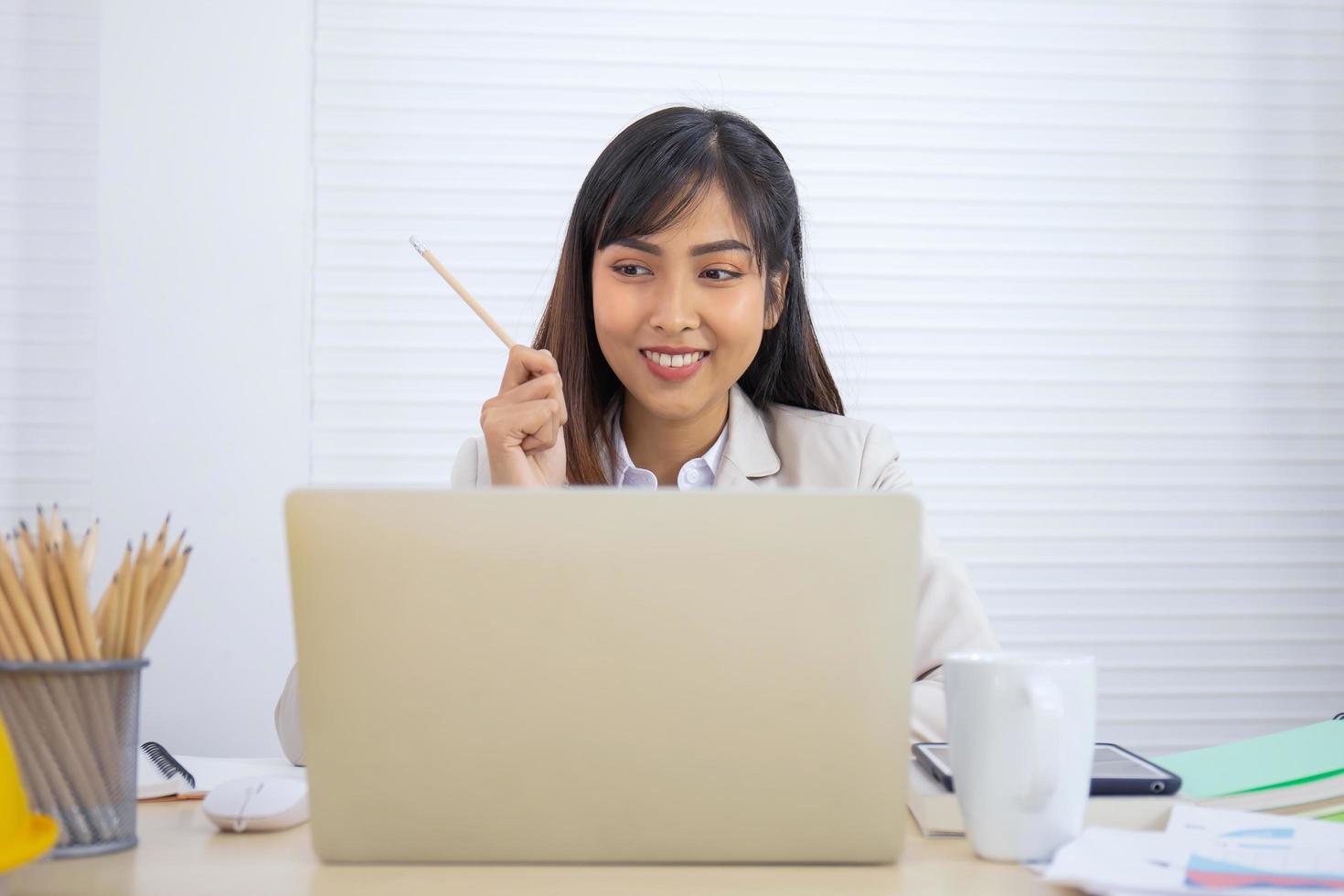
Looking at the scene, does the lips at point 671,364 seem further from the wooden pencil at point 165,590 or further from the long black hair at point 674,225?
→ the wooden pencil at point 165,590

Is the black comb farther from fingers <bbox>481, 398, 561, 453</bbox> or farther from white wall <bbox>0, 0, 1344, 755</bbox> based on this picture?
white wall <bbox>0, 0, 1344, 755</bbox>

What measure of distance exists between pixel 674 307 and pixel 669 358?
0.09 meters

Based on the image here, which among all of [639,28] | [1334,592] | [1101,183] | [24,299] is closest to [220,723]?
[24,299]

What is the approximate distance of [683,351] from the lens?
1611 millimetres

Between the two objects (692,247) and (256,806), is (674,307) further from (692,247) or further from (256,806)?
(256,806)

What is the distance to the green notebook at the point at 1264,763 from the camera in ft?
2.81

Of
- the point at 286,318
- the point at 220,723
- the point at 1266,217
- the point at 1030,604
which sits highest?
the point at 1266,217

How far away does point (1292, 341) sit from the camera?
8.85 feet

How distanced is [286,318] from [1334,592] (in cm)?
234

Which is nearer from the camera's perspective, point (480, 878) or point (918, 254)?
point (480, 878)

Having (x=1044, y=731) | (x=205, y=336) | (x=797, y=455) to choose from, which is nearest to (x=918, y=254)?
(x=797, y=455)

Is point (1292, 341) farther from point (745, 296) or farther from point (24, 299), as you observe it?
point (24, 299)

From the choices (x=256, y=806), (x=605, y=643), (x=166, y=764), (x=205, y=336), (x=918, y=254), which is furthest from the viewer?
(x=918, y=254)

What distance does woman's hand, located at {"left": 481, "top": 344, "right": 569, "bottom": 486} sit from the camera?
5.01ft
